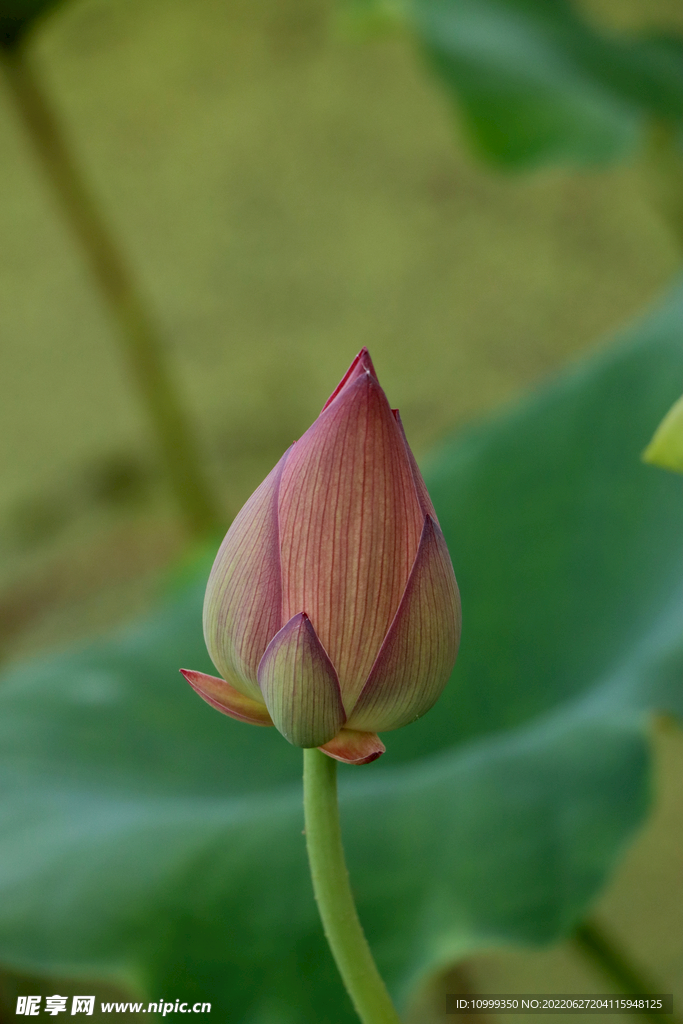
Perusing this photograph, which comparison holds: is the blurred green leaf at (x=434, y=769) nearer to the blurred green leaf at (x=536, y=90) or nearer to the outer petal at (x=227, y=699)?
the outer petal at (x=227, y=699)

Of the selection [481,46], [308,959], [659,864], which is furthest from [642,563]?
[659,864]

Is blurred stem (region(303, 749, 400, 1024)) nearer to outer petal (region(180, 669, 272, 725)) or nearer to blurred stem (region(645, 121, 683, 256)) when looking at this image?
outer petal (region(180, 669, 272, 725))

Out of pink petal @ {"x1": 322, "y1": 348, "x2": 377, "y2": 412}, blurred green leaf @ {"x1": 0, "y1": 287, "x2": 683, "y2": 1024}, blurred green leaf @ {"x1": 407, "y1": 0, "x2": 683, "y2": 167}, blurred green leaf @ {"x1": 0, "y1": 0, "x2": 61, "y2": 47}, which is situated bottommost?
blurred green leaf @ {"x1": 0, "y1": 287, "x2": 683, "y2": 1024}

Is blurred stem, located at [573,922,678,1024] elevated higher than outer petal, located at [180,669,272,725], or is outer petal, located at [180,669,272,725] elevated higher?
outer petal, located at [180,669,272,725]

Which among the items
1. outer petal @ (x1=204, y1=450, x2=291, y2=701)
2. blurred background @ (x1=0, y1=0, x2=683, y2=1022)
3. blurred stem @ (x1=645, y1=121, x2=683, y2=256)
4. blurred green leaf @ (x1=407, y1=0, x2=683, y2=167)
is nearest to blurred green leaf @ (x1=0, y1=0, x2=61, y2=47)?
blurred green leaf @ (x1=407, y1=0, x2=683, y2=167)

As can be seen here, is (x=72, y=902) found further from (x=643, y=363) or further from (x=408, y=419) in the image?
(x=408, y=419)

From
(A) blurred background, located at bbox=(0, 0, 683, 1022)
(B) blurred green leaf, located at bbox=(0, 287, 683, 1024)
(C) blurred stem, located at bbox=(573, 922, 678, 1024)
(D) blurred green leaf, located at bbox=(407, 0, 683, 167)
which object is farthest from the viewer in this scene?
(A) blurred background, located at bbox=(0, 0, 683, 1022)
